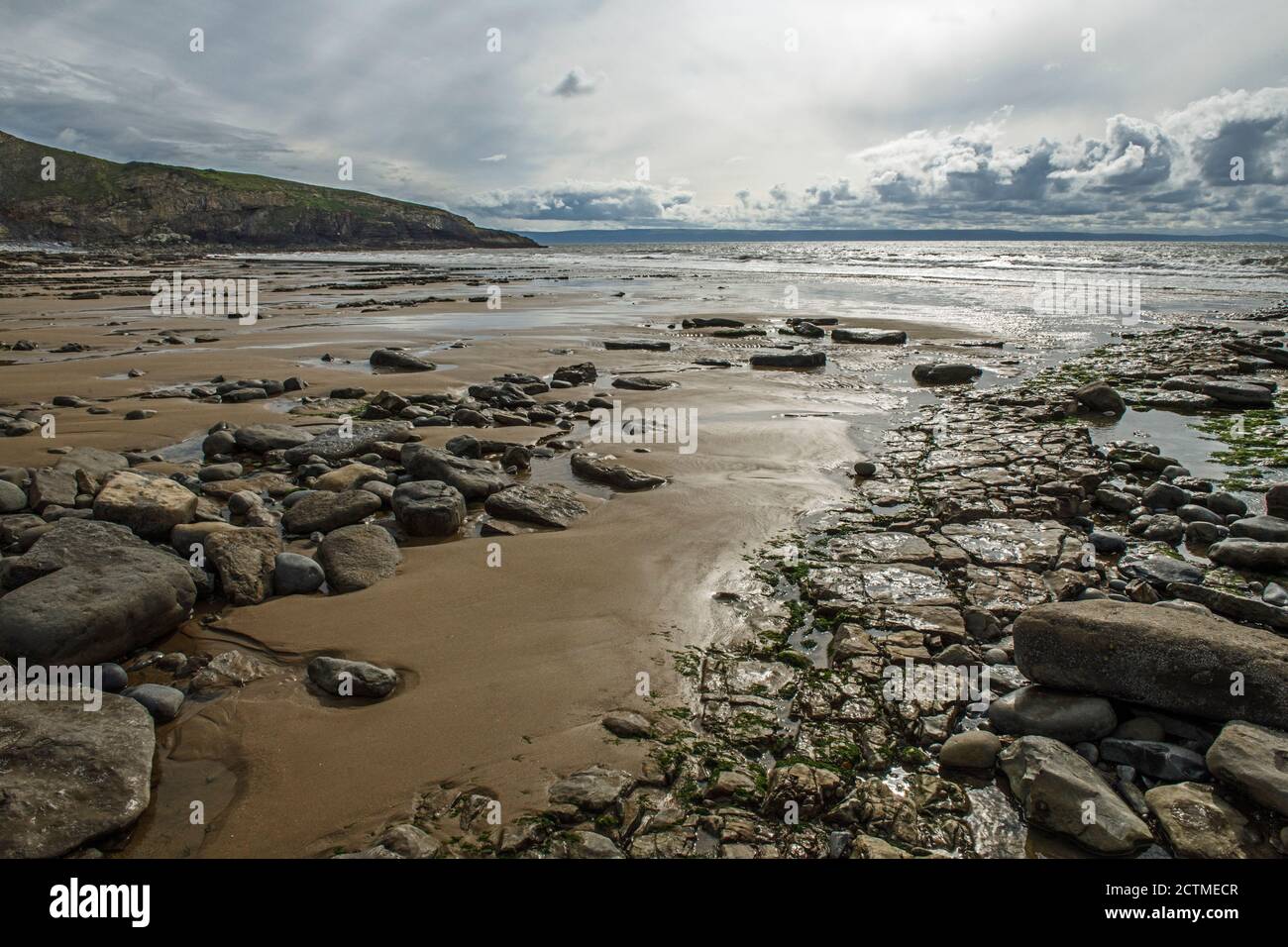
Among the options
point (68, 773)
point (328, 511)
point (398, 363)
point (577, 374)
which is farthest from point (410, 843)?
point (398, 363)

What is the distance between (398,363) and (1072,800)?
13.2 m

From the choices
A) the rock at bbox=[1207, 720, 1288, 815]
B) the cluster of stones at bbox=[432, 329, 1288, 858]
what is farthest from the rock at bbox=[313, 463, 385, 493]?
the rock at bbox=[1207, 720, 1288, 815]

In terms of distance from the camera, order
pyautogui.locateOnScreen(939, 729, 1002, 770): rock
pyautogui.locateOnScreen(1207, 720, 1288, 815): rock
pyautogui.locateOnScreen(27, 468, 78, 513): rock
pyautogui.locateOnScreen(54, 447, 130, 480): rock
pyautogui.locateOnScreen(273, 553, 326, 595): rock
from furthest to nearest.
A: 1. pyautogui.locateOnScreen(54, 447, 130, 480): rock
2. pyautogui.locateOnScreen(27, 468, 78, 513): rock
3. pyautogui.locateOnScreen(273, 553, 326, 595): rock
4. pyautogui.locateOnScreen(939, 729, 1002, 770): rock
5. pyautogui.locateOnScreen(1207, 720, 1288, 815): rock

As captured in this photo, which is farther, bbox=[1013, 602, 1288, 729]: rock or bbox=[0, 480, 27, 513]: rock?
bbox=[0, 480, 27, 513]: rock

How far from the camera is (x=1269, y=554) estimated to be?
5145 mm

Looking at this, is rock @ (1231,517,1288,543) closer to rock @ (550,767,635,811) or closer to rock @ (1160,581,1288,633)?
rock @ (1160,581,1288,633)

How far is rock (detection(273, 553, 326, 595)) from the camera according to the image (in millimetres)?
4750

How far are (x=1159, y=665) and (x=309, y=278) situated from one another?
4685 centimetres

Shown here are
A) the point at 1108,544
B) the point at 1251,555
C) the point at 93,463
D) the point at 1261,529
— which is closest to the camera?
the point at 1251,555

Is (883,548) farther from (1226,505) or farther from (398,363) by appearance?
(398,363)

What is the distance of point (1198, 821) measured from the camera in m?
2.82

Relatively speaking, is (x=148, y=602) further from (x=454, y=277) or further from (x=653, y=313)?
(x=454, y=277)

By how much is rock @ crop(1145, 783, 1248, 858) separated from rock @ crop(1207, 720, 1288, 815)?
0.11 metres
